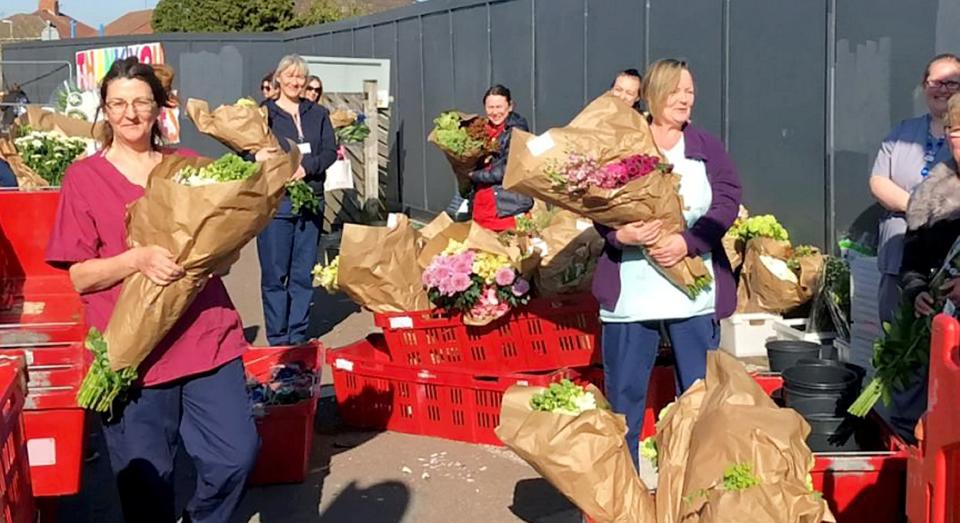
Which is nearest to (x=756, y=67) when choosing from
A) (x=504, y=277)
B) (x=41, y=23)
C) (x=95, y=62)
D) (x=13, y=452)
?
(x=504, y=277)

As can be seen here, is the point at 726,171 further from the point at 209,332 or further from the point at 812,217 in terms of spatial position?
the point at 812,217

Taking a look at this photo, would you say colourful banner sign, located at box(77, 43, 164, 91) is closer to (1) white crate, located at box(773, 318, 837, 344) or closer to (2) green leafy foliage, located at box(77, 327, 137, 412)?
(1) white crate, located at box(773, 318, 837, 344)

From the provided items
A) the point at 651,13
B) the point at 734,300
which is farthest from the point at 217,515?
the point at 651,13

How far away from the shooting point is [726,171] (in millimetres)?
4672

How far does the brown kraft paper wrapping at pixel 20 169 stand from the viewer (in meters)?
6.94

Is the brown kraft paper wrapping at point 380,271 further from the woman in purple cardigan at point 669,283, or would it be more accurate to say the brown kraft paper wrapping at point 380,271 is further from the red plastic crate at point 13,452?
the red plastic crate at point 13,452

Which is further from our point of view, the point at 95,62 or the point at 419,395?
the point at 95,62

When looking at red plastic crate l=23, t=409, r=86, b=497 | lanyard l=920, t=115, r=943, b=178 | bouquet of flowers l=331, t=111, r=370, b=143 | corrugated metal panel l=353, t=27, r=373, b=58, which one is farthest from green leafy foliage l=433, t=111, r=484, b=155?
corrugated metal panel l=353, t=27, r=373, b=58

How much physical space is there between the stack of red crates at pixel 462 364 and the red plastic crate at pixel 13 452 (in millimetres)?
2879

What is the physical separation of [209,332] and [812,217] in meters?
5.95

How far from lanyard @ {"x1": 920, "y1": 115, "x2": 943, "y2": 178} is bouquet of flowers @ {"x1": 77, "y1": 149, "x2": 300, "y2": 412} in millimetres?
3289

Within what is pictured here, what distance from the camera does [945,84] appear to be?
539cm

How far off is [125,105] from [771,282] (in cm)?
549

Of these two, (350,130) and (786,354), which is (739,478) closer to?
(786,354)
